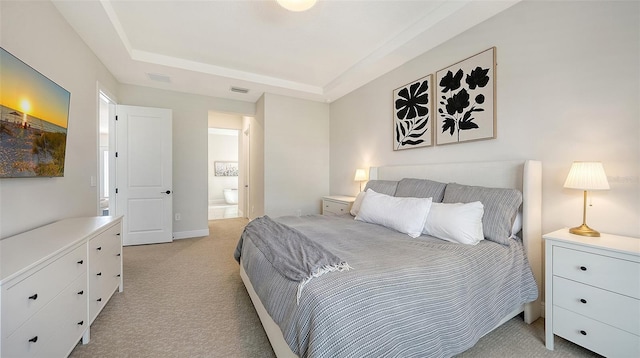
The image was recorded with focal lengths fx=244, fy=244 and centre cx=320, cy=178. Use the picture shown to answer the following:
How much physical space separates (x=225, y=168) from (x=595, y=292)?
360 inches

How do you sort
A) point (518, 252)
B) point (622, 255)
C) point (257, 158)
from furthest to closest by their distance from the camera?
point (257, 158), point (518, 252), point (622, 255)

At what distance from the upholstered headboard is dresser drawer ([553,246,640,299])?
1.18 ft

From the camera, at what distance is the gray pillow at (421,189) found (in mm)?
2414

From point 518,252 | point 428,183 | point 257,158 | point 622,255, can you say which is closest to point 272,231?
point 428,183

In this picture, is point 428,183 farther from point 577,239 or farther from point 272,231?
point 272,231

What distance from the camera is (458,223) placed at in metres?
1.89

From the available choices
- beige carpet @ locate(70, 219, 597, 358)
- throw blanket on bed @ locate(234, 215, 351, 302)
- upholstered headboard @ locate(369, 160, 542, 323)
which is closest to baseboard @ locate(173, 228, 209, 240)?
beige carpet @ locate(70, 219, 597, 358)

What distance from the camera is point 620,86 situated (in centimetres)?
163

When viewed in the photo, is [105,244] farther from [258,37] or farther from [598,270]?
[598,270]

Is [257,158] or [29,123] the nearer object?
[29,123]

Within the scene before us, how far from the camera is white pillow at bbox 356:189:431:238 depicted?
6.94ft

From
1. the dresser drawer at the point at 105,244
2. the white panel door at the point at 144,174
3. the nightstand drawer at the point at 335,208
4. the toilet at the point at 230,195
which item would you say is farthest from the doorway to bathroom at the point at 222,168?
the dresser drawer at the point at 105,244

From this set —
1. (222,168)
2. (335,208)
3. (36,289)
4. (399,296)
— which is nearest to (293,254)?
(399,296)

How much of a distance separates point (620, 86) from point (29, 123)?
394 centimetres
